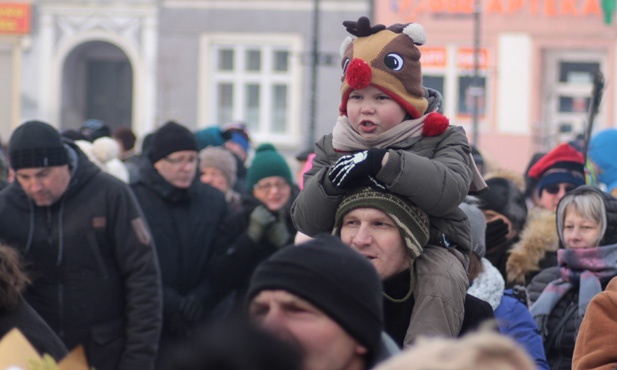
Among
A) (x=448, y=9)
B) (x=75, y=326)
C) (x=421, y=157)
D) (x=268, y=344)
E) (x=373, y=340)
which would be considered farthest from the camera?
(x=448, y=9)

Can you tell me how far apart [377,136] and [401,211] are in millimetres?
258

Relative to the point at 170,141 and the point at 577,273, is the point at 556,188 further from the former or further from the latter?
the point at 170,141

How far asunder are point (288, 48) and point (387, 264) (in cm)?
2277

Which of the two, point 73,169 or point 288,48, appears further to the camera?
point 288,48

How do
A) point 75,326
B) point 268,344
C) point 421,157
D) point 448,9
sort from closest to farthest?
point 268,344 < point 421,157 < point 75,326 < point 448,9

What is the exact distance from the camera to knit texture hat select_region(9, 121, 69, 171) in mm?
5609

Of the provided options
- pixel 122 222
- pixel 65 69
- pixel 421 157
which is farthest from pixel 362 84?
pixel 65 69

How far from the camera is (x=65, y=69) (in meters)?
26.8

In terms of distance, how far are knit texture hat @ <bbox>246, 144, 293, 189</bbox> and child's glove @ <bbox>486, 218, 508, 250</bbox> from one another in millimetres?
2456

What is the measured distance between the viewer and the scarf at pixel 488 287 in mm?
4738

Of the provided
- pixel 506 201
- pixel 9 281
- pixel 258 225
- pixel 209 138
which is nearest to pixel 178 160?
pixel 258 225

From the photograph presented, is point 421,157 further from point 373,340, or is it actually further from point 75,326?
point 75,326

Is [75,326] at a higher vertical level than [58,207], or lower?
lower

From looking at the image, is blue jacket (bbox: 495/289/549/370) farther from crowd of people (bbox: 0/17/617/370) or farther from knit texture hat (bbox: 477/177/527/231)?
knit texture hat (bbox: 477/177/527/231)
